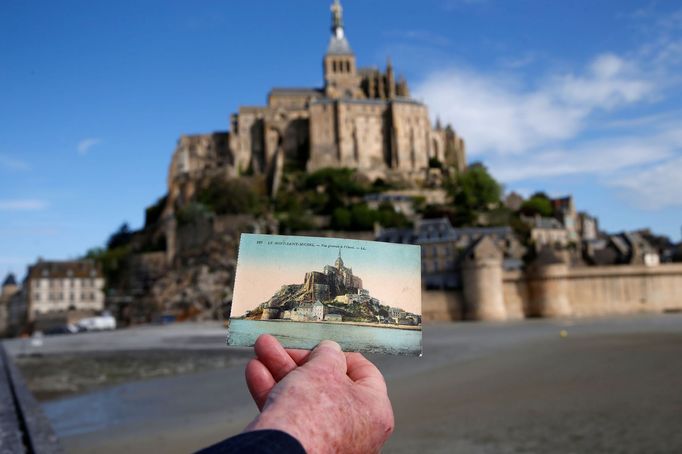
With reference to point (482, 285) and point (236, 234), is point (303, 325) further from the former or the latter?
point (236, 234)

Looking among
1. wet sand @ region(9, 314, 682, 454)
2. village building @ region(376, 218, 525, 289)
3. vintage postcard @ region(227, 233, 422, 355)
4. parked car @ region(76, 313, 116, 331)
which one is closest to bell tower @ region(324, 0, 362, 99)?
village building @ region(376, 218, 525, 289)

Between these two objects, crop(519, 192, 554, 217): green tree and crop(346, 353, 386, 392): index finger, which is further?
crop(519, 192, 554, 217): green tree

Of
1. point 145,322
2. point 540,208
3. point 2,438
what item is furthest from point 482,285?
point 2,438

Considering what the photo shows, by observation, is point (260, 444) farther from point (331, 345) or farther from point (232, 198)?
point (232, 198)

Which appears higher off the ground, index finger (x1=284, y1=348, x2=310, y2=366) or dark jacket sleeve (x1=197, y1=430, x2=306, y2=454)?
index finger (x1=284, y1=348, x2=310, y2=366)

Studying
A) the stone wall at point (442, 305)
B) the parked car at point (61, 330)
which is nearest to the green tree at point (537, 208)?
the stone wall at point (442, 305)

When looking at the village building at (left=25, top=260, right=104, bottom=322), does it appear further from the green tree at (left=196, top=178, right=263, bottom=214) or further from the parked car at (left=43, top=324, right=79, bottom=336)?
the green tree at (left=196, top=178, right=263, bottom=214)

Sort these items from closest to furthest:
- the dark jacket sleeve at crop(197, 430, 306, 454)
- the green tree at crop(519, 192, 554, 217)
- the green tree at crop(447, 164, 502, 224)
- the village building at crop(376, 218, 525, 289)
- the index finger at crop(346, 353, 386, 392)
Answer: the dark jacket sleeve at crop(197, 430, 306, 454), the index finger at crop(346, 353, 386, 392), the village building at crop(376, 218, 525, 289), the green tree at crop(447, 164, 502, 224), the green tree at crop(519, 192, 554, 217)

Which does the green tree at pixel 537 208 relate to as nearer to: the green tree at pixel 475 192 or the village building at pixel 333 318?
the green tree at pixel 475 192
